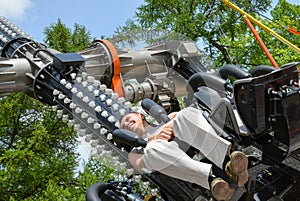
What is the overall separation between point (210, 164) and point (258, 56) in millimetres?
6702

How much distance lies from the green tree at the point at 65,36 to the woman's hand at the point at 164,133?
4984 millimetres

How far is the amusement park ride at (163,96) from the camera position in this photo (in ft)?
5.68

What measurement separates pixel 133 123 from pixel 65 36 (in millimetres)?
5193

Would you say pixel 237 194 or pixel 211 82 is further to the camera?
pixel 211 82

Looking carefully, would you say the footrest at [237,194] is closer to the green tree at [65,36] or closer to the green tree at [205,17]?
the green tree at [65,36]

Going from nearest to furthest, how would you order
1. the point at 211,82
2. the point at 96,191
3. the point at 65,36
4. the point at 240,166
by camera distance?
the point at 240,166 < the point at 211,82 < the point at 96,191 < the point at 65,36

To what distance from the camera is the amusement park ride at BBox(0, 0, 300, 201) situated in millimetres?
1730

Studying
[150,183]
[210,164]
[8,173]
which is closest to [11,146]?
[8,173]

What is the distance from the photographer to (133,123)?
2.07 m

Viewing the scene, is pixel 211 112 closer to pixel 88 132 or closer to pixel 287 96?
pixel 287 96

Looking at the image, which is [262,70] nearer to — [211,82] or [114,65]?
[211,82]

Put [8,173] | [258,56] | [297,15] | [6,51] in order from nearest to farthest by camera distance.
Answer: [6,51] → [8,173] → [258,56] → [297,15]

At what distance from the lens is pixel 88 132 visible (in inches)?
92.8

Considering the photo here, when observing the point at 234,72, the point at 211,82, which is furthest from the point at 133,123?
the point at 234,72
